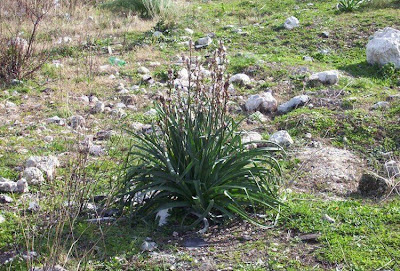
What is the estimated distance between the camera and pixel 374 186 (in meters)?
5.05

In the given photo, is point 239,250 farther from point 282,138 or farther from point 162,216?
point 282,138

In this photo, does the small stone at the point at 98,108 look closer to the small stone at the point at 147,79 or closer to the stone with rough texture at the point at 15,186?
the small stone at the point at 147,79

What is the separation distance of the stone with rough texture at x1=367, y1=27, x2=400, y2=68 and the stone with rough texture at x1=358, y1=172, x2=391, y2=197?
11.7ft

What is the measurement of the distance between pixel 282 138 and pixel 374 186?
1270 millimetres

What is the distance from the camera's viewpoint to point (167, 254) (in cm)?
391

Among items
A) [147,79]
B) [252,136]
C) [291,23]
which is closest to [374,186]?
[252,136]

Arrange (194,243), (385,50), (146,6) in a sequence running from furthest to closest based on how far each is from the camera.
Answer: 1. (146,6)
2. (385,50)
3. (194,243)

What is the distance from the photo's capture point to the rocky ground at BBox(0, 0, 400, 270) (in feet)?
12.9

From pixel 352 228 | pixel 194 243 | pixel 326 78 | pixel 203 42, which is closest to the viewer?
pixel 194 243

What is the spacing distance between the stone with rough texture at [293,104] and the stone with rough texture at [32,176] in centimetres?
316

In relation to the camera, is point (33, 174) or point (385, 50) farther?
point (385, 50)

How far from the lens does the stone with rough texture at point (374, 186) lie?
16.5 ft

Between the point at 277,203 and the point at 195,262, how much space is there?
2.97 ft

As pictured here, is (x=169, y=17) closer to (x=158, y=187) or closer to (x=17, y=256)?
(x=158, y=187)
